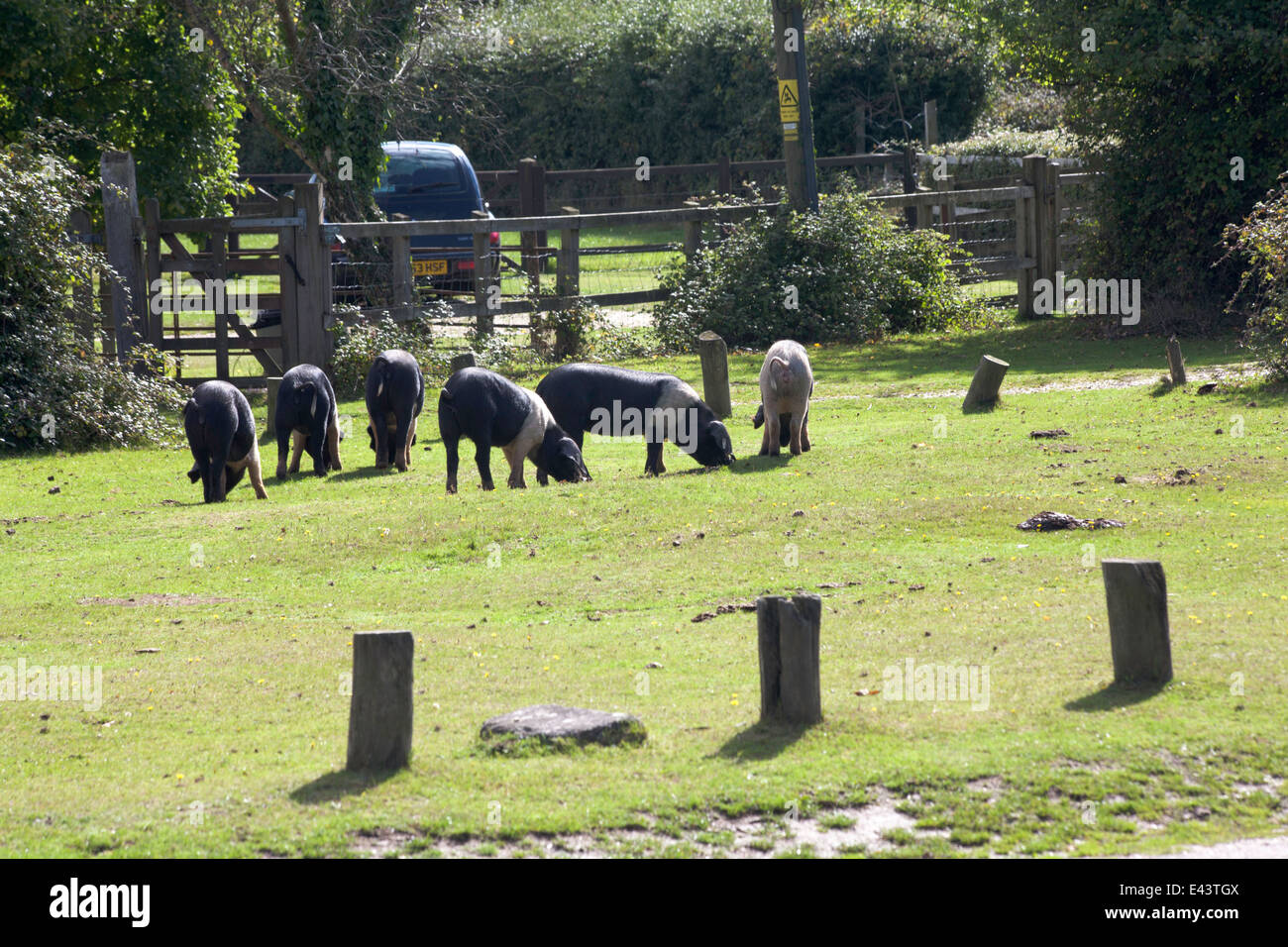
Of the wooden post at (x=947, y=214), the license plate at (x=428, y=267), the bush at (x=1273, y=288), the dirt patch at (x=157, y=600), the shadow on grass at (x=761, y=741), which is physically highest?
the wooden post at (x=947, y=214)

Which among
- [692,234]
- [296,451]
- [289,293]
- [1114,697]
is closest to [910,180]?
[692,234]

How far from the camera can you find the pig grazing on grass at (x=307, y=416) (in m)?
14.2

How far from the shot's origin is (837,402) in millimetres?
17078

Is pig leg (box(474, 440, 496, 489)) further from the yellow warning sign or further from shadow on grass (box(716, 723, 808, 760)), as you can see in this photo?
the yellow warning sign

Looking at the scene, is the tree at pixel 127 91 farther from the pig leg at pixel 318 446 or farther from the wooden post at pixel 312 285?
the pig leg at pixel 318 446

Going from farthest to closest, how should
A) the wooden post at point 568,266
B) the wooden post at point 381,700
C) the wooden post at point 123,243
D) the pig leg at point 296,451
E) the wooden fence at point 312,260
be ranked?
the wooden post at point 568,266, the wooden fence at point 312,260, the wooden post at point 123,243, the pig leg at point 296,451, the wooden post at point 381,700

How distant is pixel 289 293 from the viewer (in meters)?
18.6

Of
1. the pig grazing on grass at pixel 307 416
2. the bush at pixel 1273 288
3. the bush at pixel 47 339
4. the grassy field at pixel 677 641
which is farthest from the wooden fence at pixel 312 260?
Result: the bush at pixel 1273 288

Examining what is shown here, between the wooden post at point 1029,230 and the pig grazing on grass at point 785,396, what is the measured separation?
10612 millimetres

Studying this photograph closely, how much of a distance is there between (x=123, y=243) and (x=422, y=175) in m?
8.33

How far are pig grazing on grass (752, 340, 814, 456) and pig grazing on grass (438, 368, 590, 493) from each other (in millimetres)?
1799

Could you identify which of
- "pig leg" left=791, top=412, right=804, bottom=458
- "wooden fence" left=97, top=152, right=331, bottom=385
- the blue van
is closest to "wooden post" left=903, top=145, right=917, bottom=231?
the blue van

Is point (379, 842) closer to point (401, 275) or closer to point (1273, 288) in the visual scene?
point (1273, 288)

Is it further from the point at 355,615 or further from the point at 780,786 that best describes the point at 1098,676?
the point at 355,615
